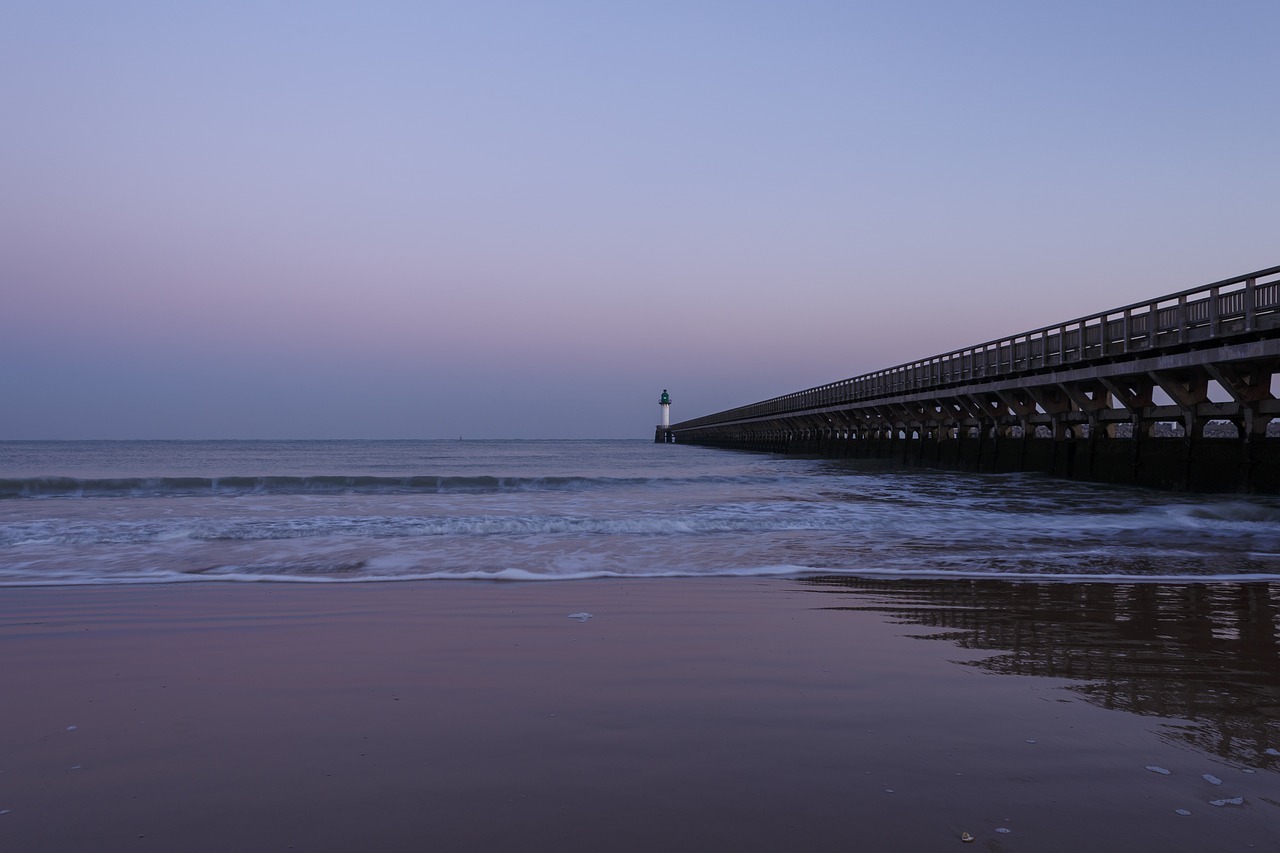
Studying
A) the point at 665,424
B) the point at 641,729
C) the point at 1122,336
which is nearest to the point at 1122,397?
the point at 1122,336

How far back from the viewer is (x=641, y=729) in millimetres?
3178

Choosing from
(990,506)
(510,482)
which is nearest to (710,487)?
(510,482)

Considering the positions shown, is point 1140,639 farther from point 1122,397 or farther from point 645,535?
point 1122,397

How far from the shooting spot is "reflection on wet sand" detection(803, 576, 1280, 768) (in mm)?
3330

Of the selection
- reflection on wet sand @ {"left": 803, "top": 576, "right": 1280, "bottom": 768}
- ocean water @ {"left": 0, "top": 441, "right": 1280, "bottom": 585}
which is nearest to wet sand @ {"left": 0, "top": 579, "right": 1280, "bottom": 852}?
reflection on wet sand @ {"left": 803, "top": 576, "right": 1280, "bottom": 768}

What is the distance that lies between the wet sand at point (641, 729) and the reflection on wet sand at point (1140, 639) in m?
0.03

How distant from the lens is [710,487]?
77.3ft

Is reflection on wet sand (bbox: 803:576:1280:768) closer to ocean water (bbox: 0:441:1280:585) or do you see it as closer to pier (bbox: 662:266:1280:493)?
ocean water (bbox: 0:441:1280:585)

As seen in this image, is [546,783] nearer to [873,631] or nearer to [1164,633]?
[873,631]

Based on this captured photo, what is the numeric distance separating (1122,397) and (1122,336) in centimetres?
143

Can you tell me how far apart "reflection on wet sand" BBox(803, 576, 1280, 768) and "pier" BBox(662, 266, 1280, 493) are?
31.9ft

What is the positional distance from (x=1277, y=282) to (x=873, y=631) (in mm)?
13098

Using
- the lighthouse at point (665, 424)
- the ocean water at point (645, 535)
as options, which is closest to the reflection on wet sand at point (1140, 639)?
the ocean water at point (645, 535)

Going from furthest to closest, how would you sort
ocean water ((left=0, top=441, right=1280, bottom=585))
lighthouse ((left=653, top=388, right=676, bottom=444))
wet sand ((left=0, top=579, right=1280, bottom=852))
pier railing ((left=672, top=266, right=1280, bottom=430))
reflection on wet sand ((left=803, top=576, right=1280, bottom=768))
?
1. lighthouse ((left=653, top=388, right=676, bottom=444))
2. pier railing ((left=672, top=266, right=1280, bottom=430))
3. ocean water ((left=0, top=441, right=1280, bottom=585))
4. reflection on wet sand ((left=803, top=576, right=1280, bottom=768))
5. wet sand ((left=0, top=579, right=1280, bottom=852))
